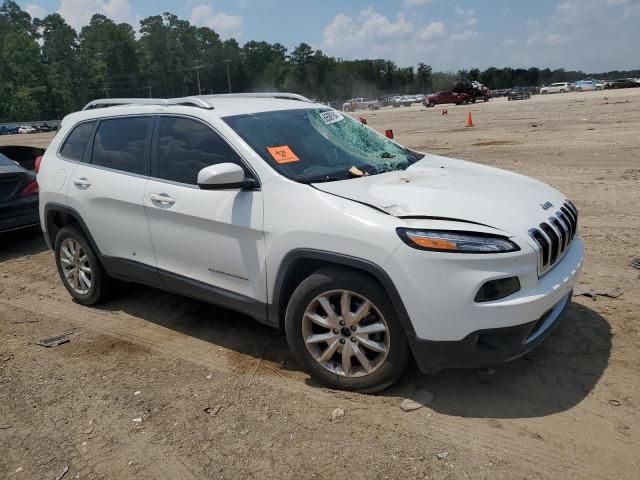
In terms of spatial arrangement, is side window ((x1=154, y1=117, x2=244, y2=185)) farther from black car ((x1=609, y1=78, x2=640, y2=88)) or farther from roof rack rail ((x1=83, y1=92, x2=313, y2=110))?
black car ((x1=609, y1=78, x2=640, y2=88))

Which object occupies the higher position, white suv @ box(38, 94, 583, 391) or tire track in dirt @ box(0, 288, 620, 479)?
white suv @ box(38, 94, 583, 391)

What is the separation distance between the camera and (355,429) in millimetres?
3078

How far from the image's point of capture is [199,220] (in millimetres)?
3850

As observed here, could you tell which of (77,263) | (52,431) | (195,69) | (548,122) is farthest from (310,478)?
(195,69)

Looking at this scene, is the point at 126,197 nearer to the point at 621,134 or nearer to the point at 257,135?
the point at 257,135

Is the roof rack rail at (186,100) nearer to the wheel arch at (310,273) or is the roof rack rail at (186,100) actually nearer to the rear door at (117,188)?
the rear door at (117,188)

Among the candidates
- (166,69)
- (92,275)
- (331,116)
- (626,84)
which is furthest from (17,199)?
(166,69)

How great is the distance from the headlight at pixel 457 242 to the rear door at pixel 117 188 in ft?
7.37

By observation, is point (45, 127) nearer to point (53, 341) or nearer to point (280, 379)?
point (53, 341)

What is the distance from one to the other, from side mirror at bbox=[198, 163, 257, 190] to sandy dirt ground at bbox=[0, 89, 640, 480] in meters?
1.28

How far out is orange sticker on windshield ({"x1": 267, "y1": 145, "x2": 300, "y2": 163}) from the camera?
145 inches

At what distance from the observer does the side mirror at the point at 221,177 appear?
3424 mm

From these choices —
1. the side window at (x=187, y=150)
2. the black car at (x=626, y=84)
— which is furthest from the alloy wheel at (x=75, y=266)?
the black car at (x=626, y=84)

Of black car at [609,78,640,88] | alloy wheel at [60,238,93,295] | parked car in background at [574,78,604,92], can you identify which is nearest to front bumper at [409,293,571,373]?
alloy wheel at [60,238,93,295]
